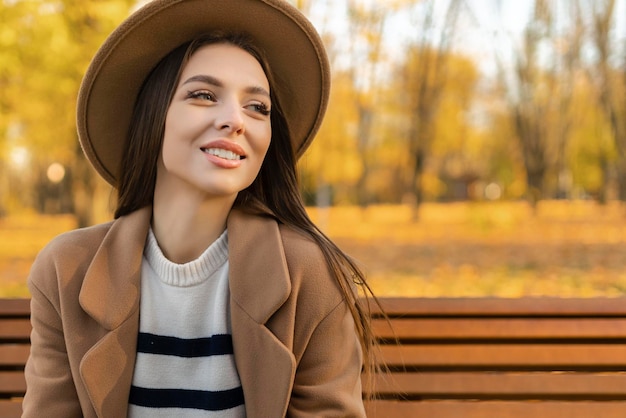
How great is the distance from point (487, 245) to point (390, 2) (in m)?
4.62

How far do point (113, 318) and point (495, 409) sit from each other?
1498mm

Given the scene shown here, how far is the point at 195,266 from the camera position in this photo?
Answer: 212 centimetres

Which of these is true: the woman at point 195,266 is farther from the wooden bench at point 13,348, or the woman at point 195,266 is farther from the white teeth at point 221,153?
the wooden bench at point 13,348

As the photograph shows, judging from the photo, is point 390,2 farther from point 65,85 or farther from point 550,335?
point 550,335

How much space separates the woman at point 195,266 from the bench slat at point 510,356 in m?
0.58

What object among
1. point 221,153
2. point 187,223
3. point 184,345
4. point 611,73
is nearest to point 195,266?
point 187,223

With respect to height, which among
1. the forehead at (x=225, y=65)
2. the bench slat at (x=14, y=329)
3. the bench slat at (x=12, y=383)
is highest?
the forehead at (x=225, y=65)

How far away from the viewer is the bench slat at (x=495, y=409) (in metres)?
2.63

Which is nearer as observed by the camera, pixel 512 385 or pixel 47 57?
pixel 512 385

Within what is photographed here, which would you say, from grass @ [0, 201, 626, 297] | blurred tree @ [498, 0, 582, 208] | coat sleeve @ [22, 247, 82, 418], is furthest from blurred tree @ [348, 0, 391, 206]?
coat sleeve @ [22, 247, 82, 418]

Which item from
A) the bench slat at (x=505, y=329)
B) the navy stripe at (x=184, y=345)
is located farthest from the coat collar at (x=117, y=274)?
the bench slat at (x=505, y=329)

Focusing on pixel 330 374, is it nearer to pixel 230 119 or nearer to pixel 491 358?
pixel 230 119

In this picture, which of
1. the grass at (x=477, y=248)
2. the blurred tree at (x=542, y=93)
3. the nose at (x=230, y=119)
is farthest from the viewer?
the blurred tree at (x=542, y=93)

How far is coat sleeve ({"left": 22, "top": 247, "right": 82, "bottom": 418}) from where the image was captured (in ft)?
6.72
